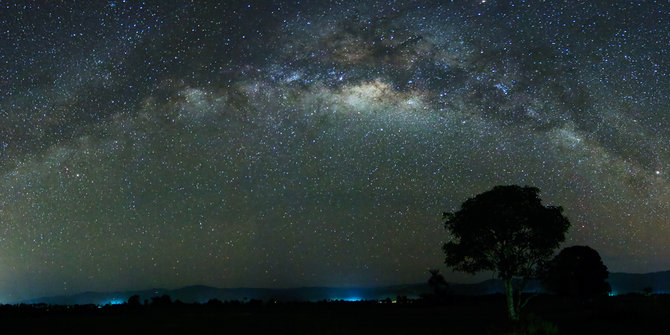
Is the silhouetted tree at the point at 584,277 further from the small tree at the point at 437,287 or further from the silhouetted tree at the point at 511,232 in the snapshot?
the silhouetted tree at the point at 511,232

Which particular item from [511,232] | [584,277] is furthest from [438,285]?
[511,232]

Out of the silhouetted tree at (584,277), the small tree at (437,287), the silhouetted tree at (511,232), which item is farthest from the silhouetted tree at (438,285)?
the silhouetted tree at (511,232)

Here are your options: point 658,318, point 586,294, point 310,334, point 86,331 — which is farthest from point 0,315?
point 586,294

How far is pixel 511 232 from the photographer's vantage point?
2853 centimetres

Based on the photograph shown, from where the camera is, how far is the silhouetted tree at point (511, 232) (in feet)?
92.1

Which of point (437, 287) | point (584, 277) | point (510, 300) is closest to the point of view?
point (510, 300)

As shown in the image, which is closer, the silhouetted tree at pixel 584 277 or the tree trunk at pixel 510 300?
the tree trunk at pixel 510 300

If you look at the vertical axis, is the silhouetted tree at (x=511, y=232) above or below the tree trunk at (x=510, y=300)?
above

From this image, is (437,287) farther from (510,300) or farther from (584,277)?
(510,300)

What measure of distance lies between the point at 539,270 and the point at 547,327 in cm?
896

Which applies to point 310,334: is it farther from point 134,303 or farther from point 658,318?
point 134,303

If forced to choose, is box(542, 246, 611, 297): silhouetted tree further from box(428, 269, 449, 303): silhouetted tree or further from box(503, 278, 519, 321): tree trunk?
box(503, 278, 519, 321): tree trunk

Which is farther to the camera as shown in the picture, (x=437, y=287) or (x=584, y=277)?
(x=437, y=287)

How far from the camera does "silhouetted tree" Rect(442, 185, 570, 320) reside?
28.1m
